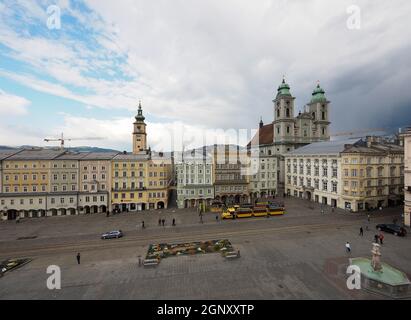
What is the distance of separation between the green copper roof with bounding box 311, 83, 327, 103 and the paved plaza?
64.3 metres

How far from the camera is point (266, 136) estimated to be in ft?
312

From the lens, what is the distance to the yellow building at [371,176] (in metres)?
46.9

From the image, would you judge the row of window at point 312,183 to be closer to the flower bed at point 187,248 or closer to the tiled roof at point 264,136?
the tiled roof at point 264,136

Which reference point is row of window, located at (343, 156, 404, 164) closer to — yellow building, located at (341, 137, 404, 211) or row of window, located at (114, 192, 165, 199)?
yellow building, located at (341, 137, 404, 211)

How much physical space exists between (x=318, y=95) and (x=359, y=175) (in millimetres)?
60154

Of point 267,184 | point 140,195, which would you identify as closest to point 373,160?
point 267,184

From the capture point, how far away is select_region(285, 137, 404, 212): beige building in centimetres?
4716

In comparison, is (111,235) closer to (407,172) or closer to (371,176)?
(407,172)

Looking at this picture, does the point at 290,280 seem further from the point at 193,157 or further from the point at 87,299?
the point at 193,157

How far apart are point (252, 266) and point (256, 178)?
40.3m

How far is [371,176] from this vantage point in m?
48.0

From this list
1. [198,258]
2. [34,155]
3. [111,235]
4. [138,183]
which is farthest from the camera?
[138,183]

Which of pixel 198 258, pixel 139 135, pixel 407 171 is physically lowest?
pixel 198 258
